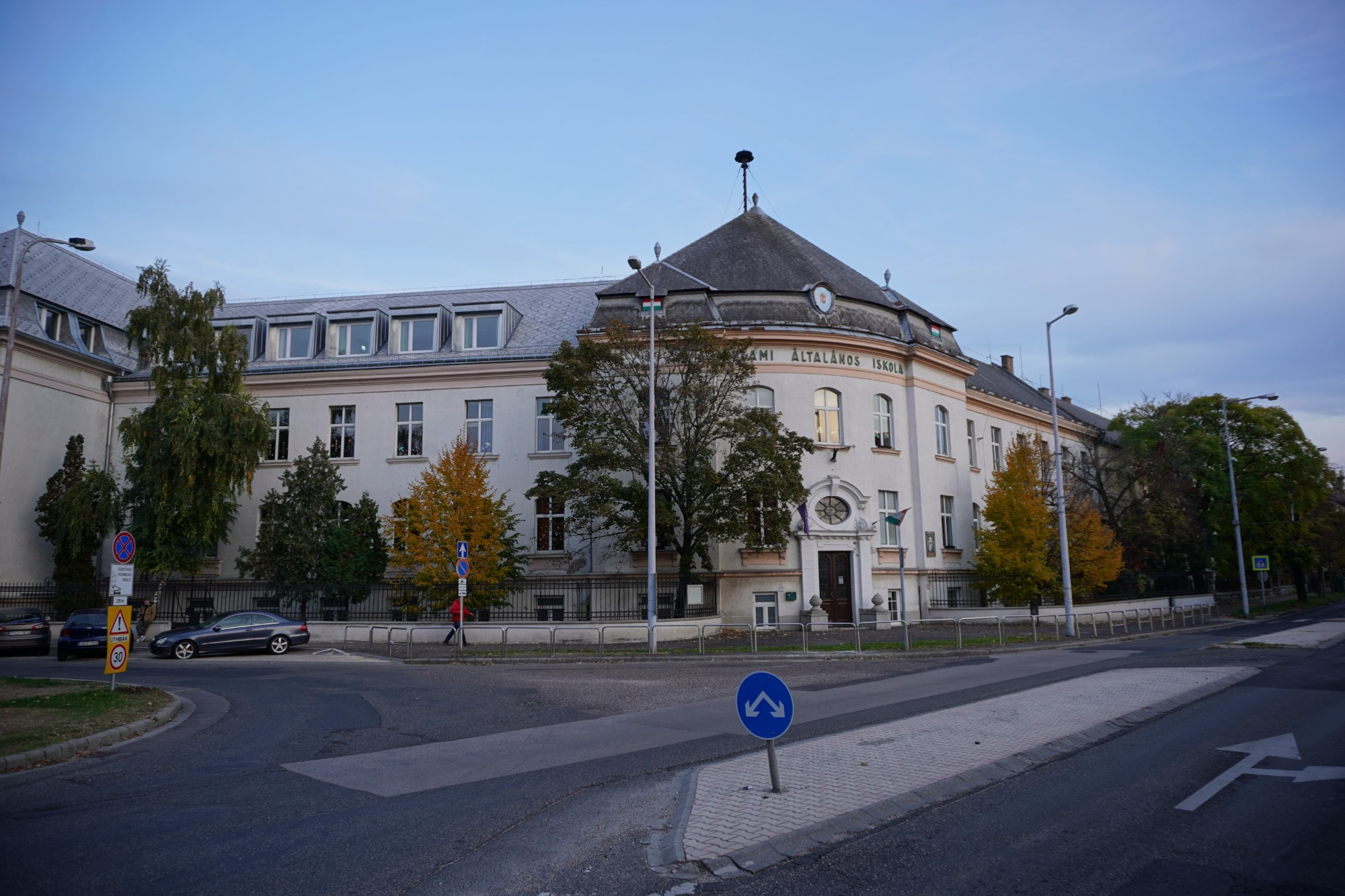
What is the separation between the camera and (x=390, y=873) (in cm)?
575

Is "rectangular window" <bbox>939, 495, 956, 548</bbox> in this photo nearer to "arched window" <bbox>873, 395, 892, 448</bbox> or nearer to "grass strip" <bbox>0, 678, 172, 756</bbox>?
"arched window" <bbox>873, 395, 892, 448</bbox>

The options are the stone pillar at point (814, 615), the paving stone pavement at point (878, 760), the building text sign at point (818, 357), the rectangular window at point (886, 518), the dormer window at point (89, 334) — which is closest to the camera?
the paving stone pavement at point (878, 760)

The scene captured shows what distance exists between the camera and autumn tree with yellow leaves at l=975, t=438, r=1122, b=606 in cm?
3212

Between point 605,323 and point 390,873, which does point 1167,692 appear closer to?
point 390,873

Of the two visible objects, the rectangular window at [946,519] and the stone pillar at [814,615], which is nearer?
the stone pillar at [814,615]

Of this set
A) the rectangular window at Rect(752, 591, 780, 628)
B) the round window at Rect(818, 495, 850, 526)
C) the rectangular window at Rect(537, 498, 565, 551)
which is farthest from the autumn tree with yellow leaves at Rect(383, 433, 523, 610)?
the round window at Rect(818, 495, 850, 526)

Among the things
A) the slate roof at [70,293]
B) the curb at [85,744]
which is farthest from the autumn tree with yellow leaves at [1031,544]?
the slate roof at [70,293]

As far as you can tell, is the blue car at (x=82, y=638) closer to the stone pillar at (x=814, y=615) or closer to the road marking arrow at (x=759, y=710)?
the stone pillar at (x=814, y=615)

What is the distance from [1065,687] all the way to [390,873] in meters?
12.1

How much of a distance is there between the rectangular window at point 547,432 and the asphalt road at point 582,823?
2137 centimetres

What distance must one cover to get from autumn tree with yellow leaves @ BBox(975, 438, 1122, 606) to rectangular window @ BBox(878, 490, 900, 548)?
12.3ft

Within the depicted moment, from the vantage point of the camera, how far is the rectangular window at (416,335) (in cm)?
3641

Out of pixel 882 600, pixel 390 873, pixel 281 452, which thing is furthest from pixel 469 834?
pixel 281 452

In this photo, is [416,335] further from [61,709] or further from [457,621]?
[61,709]
